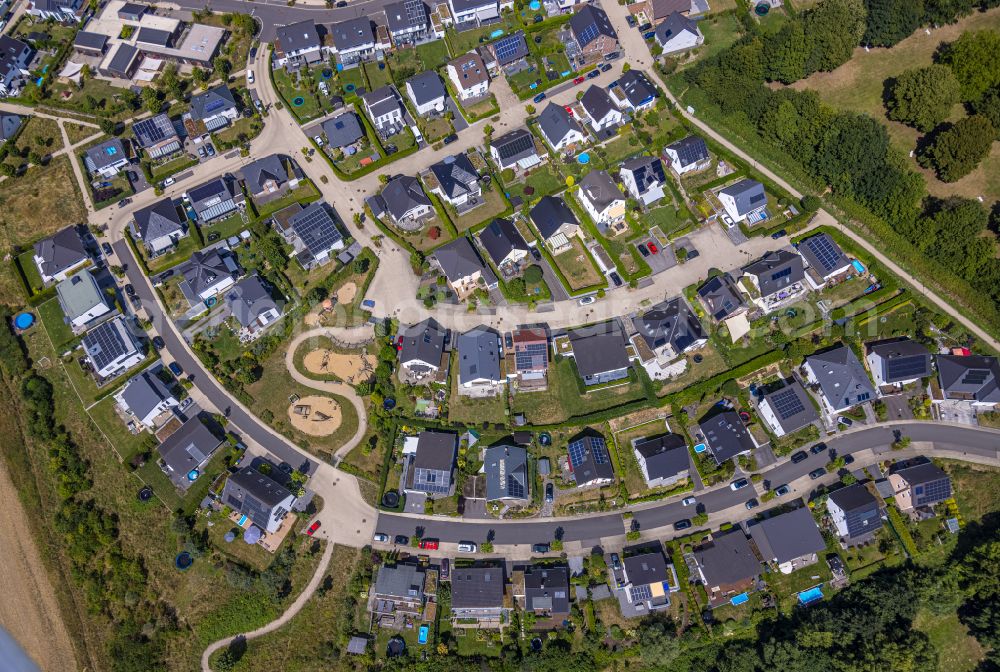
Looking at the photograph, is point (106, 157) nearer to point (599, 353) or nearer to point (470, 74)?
point (470, 74)

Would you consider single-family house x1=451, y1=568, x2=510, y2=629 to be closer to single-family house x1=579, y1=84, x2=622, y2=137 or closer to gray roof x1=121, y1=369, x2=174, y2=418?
gray roof x1=121, y1=369, x2=174, y2=418

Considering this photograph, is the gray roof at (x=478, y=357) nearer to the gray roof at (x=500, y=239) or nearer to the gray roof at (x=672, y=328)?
the gray roof at (x=500, y=239)

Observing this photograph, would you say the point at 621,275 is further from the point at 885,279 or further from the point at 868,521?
the point at 868,521

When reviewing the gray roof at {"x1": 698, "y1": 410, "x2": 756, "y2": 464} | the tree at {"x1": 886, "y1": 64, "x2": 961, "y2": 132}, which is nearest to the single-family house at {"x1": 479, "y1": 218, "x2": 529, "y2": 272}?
the gray roof at {"x1": 698, "y1": 410, "x2": 756, "y2": 464}

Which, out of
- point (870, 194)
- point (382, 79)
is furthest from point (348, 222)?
point (870, 194)

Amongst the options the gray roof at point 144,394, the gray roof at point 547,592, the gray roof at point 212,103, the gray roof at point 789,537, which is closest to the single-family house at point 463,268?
the gray roof at point 547,592

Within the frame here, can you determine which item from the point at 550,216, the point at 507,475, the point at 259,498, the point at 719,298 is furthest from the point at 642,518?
the point at 259,498
